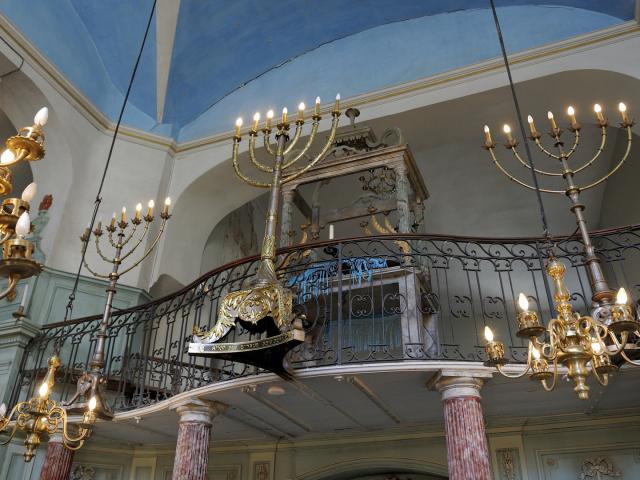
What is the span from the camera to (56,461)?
6.96m

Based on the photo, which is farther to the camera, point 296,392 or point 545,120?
point 545,120

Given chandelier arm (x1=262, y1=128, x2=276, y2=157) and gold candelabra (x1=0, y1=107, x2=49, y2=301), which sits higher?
chandelier arm (x1=262, y1=128, x2=276, y2=157)

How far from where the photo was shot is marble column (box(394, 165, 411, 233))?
7.05 meters

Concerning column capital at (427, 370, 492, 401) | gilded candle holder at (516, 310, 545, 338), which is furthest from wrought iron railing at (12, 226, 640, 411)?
gilded candle holder at (516, 310, 545, 338)

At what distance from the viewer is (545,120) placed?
964 centimetres

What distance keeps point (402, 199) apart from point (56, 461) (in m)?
5.39

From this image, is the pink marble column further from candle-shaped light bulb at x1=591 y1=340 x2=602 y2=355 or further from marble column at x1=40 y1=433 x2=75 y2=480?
marble column at x1=40 y1=433 x2=75 y2=480

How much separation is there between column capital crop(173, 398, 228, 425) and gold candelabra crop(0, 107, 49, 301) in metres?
3.04

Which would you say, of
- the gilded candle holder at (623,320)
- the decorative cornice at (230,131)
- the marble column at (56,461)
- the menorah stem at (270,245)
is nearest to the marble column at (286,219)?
the decorative cornice at (230,131)

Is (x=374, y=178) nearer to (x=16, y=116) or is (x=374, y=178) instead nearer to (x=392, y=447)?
(x=392, y=447)

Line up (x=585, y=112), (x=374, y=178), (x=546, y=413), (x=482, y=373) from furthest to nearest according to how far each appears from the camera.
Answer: (x=585, y=112) < (x=374, y=178) < (x=546, y=413) < (x=482, y=373)

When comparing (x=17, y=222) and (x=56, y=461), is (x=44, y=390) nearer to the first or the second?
(x=17, y=222)

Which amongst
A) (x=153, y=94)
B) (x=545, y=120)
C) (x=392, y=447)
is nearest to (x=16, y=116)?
(x=153, y=94)

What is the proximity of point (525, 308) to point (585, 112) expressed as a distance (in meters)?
6.85
